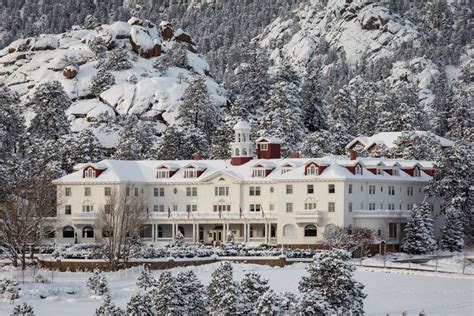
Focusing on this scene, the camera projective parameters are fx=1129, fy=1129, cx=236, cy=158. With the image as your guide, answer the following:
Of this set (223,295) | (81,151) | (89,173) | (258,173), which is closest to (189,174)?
(258,173)

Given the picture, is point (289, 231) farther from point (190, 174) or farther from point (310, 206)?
point (190, 174)

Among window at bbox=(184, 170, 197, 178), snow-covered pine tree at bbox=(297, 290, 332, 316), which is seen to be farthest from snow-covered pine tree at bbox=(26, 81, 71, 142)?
snow-covered pine tree at bbox=(297, 290, 332, 316)

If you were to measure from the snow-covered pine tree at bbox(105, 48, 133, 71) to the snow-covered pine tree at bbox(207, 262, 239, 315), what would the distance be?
116 meters

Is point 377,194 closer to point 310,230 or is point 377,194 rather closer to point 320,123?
point 310,230

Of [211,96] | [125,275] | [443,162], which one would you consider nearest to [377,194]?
[443,162]

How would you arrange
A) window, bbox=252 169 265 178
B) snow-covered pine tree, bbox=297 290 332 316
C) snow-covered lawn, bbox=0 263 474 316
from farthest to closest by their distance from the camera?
window, bbox=252 169 265 178 → snow-covered lawn, bbox=0 263 474 316 → snow-covered pine tree, bbox=297 290 332 316

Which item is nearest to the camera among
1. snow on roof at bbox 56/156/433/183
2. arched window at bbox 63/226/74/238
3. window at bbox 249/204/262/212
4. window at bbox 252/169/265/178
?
snow on roof at bbox 56/156/433/183

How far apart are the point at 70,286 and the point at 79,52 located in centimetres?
10670

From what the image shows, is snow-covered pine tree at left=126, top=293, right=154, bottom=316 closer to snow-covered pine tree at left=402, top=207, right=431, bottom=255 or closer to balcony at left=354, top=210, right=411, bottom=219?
snow-covered pine tree at left=402, top=207, right=431, bottom=255

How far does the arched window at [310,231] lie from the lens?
343 ft

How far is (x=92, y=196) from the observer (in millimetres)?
112125

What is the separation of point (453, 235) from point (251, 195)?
2000 cm

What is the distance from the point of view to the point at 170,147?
131 meters

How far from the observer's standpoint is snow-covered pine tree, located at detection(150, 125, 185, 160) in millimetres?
130625
